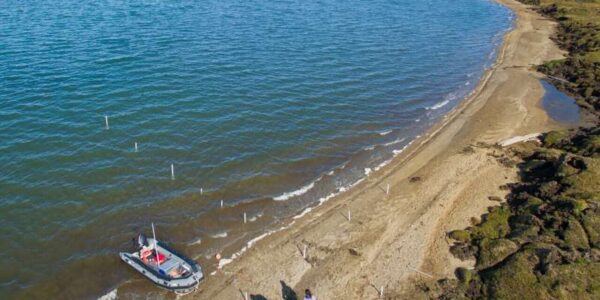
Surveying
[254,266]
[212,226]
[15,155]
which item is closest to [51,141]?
[15,155]

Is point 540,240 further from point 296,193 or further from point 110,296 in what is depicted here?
point 110,296

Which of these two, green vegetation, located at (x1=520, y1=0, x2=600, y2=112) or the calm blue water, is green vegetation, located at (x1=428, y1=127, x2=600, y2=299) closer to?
the calm blue water

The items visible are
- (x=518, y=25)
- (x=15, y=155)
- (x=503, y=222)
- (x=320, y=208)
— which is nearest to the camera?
(x=503, y=222)

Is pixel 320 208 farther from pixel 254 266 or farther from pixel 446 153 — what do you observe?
pixel 446 153

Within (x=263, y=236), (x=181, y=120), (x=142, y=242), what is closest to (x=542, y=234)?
(x=263, y=236)

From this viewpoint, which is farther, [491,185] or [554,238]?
[491,185]

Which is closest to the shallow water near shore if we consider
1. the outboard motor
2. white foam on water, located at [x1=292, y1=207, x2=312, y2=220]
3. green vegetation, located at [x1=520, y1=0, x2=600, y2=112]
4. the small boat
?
green vegetation, located at [x1=520, y1=0, x2=600, y2=112]
